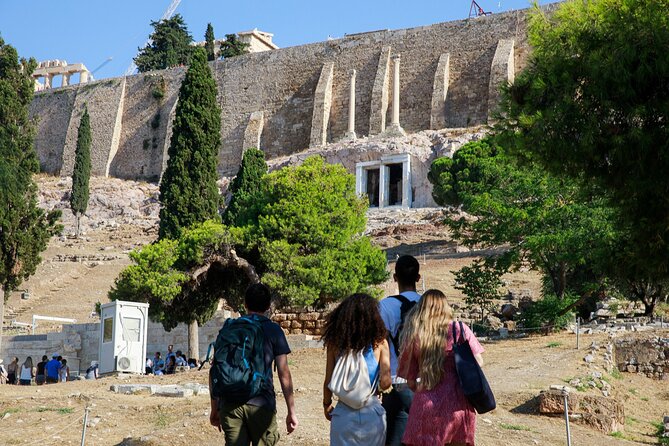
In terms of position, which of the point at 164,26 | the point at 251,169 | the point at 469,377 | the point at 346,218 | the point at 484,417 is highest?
the point at 164,26

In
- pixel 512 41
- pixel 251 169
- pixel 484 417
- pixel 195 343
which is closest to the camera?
pixel 484 417

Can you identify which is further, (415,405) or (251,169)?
(251,169)

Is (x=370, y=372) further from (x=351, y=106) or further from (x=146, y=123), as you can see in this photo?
(x=146, y=123)

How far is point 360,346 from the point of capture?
6.07 metres

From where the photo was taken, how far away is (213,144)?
1089 inches

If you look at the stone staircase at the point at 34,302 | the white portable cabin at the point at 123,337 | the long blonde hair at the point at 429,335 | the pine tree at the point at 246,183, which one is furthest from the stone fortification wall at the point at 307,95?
the long blonde hair at the point at 429,335

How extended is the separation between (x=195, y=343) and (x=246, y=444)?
16242mm

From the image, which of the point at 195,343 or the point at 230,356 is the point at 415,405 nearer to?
the point at 230,356

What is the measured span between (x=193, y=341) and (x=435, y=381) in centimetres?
1680

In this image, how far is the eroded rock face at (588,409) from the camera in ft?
36.2

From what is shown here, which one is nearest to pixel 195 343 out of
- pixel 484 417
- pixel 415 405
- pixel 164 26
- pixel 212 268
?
pixel 212 268

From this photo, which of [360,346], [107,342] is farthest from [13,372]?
[360,346]

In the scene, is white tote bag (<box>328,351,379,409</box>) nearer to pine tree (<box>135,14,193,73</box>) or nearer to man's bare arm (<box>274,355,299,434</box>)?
man's bare arm (<box>274,355,299,434</box>)

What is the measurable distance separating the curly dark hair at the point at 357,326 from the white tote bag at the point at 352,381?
2.4 inches
